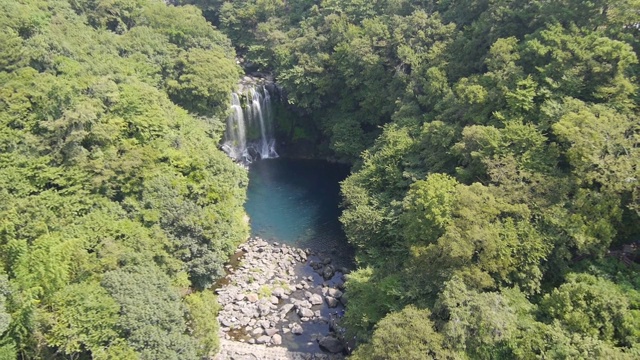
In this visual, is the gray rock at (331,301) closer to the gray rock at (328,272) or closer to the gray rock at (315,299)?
the gray rock at (315,299)

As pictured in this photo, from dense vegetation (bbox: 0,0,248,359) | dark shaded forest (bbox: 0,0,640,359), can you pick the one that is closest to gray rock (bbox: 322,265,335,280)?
dark shaded forest (bbox: 0,0,640,359)

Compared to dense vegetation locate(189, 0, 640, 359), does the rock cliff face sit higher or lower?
lower

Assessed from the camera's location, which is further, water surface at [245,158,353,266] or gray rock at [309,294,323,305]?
water surface at [245,158,353,266]

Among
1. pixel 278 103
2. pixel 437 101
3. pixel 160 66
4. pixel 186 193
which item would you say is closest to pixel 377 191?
pixel 437 101

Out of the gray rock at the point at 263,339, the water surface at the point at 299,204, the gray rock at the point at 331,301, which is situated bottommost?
the gray rock at the point at 263,339

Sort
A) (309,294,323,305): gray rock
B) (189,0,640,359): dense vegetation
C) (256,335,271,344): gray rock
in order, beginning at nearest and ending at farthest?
1. (189,0,640,359): dense vegetation
2. (256,335,271,344): gray rock
3. (309,294,323,305): gray rock

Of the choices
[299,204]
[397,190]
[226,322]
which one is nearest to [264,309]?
[226,322]

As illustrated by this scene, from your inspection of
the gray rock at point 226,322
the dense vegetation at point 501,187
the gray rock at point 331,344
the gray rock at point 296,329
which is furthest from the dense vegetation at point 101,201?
the dense vegetation at point 501,187

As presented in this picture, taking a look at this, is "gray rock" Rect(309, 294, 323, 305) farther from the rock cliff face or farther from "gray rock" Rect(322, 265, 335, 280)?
"gray rock" Rect(322, 265, 335, 280)
